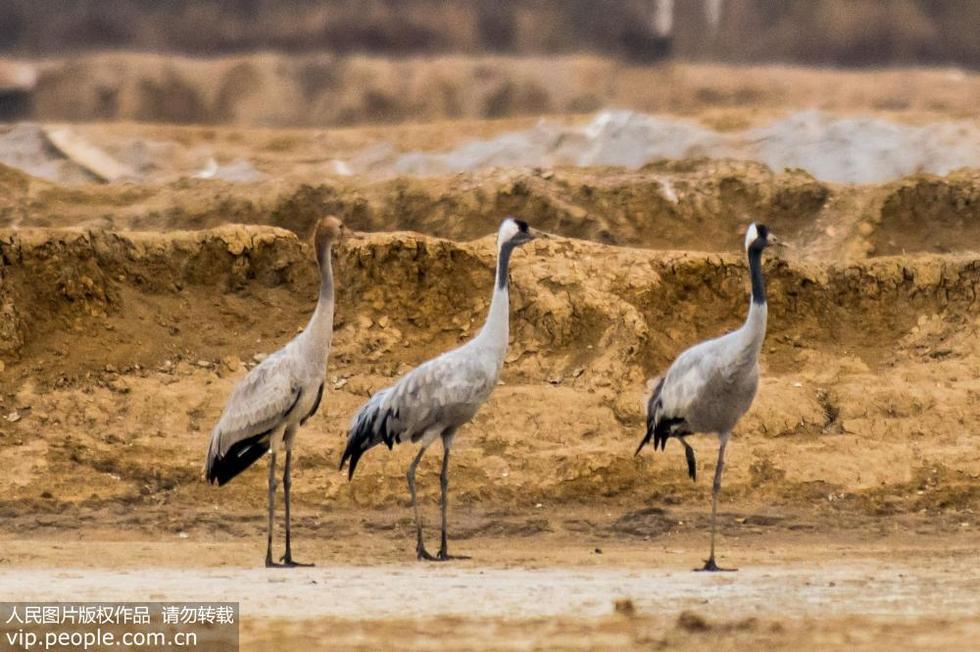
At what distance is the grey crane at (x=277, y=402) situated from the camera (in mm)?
15328

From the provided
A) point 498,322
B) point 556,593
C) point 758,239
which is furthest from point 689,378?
point 556,593

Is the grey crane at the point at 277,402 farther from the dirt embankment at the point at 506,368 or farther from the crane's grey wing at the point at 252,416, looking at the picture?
the dirt embankment at the point at 506,368

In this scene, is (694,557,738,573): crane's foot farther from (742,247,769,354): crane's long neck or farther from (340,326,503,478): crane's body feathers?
(340,326,503,478): crane's body feathers

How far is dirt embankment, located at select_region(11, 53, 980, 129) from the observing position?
31625 millimetres

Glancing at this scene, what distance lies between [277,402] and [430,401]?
1272mm

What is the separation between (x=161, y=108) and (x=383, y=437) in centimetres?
1741

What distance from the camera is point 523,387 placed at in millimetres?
21062

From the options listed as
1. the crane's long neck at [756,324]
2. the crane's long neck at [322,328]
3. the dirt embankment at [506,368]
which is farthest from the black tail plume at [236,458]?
the crane's long neck at [756,324]

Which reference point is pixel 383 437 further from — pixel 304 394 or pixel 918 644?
pixel 918 644

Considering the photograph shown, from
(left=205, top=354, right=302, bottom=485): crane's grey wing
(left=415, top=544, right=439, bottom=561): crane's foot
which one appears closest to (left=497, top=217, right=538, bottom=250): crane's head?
(left=205, top=354, right=302, bottom=485): crane's grey wing

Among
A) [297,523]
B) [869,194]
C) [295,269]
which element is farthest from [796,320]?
[297,523]

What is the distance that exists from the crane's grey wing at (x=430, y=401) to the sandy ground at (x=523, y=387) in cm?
99

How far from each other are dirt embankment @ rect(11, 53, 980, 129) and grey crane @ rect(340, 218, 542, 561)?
15.4 metres

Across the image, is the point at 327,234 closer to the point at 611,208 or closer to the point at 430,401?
the point at 430,401
